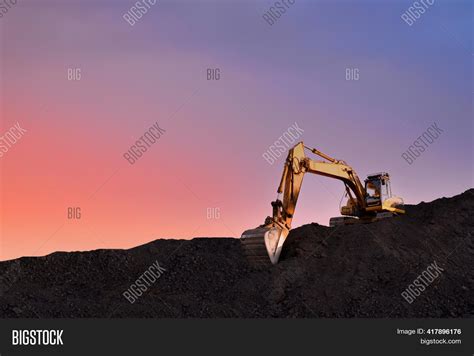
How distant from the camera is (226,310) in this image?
20.2m

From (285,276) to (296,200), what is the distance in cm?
258

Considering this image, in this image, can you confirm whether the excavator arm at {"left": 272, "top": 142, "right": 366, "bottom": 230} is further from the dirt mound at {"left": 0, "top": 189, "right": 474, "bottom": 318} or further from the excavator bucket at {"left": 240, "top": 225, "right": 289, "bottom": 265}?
the dirt mound at {"left": 0, "top": 189, "right": 474, "bottom": 318}

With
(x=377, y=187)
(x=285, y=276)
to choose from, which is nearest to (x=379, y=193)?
(x=377, y=187)

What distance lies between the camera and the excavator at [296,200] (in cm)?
2017

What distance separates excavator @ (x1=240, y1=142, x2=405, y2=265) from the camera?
20172 millimetres

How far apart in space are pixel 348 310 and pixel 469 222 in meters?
10.2

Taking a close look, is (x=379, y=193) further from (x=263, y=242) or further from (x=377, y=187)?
(x=263, y=242)

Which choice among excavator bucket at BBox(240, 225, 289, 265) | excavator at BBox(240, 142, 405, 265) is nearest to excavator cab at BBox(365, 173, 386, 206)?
excavator at BBox(240, 142, 405, 265)

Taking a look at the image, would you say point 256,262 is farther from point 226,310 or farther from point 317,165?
point 317,165

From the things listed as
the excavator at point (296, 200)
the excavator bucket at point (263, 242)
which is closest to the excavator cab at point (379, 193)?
the excavator at point (296, 200)

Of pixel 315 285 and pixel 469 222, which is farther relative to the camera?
pixel 469 222

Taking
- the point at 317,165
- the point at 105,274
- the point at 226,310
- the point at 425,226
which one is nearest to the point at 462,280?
the point at 425,226

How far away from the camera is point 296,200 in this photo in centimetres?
2109

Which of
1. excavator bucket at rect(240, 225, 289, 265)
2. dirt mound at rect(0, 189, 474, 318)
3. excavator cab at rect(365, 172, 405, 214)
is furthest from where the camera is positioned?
excavator cab at rect(365, 172, 405, 214)
